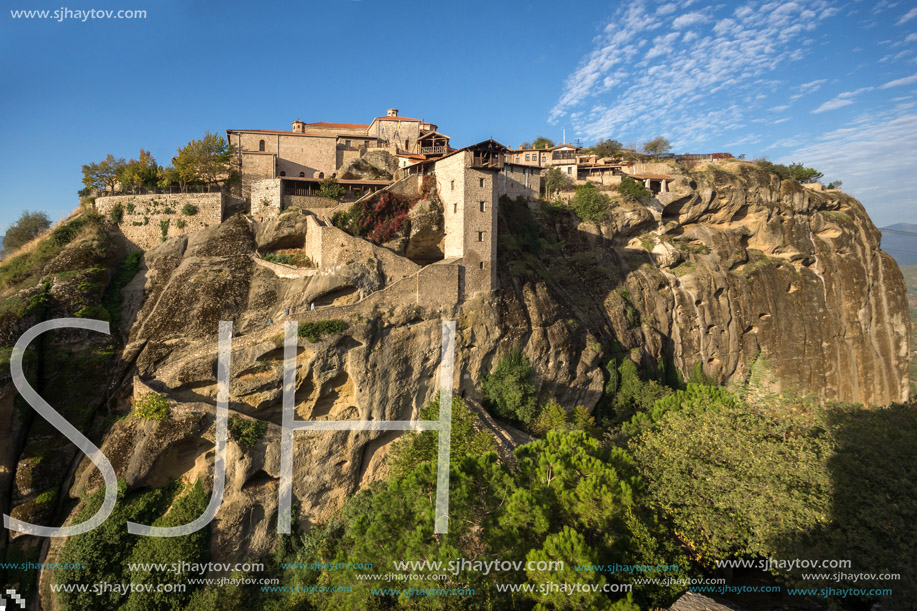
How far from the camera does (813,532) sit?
12.3m

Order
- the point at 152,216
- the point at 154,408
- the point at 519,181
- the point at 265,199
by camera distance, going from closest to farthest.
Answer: the point at 154,408 → the point at 152,216 → the point at 265,199 → the point at 519,181

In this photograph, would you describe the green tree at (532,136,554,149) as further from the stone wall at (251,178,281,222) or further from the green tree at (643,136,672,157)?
the stone wall at (251,178,281,222)

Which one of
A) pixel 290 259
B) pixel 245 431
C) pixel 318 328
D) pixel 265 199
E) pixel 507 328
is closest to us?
pixel 245 431

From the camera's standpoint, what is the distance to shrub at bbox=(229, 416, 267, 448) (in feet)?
66.3

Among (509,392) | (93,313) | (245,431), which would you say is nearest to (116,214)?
(93,313)

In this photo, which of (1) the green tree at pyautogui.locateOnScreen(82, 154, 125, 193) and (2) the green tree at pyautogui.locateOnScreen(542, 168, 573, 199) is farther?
(2) the green tree at pyautogui.locateOnScreen(542, 168, 573, 199)

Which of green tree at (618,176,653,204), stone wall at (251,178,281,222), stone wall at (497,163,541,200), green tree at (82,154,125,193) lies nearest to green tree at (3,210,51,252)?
green tree at (82,154,125,193)

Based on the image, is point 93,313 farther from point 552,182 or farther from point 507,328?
point 552,182

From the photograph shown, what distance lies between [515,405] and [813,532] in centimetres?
1606

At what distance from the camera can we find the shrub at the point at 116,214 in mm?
30078

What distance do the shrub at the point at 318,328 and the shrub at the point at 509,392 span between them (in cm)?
967

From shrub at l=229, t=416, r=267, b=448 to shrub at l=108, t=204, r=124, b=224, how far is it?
64.2 ft

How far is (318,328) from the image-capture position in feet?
72.9

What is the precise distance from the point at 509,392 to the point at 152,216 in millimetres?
27186
